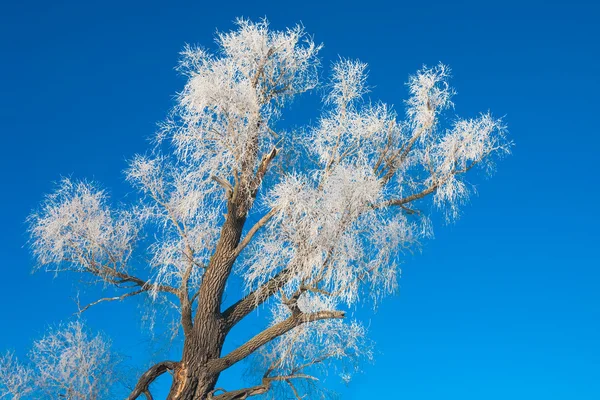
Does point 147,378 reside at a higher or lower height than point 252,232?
lower

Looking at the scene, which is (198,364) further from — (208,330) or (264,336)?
(264,336)

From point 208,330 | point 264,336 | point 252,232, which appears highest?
point 252,232

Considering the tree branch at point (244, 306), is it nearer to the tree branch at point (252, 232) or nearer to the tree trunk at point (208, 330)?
the tree trunk at point (208, 330)

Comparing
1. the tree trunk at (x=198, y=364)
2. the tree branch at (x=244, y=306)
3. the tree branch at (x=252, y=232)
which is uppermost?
the tree branch at (x=252, y=232)

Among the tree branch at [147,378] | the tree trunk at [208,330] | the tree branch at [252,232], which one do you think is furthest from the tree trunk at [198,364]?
the tree branch at [252,232]

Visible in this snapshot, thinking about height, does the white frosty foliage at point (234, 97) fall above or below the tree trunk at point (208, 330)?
above

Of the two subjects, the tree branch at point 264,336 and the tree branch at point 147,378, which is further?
the tree branch at point 147,378

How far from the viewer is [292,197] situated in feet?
30.0

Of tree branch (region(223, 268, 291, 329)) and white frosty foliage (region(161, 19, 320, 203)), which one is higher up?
white frosty foliage (region(161, 19, 320, 203))

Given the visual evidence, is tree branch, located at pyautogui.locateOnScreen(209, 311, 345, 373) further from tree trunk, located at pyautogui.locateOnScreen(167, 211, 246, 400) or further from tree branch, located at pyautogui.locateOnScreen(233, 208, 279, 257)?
tree branch, located at pyautogui.locateOnScreen(233, 208, 279, 257)

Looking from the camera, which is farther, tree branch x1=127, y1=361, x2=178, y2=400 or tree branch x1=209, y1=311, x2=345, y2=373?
tree branch x1=127, y1=361, x2=178, y2=400

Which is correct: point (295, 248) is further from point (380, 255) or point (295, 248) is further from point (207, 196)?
point (207, 196)

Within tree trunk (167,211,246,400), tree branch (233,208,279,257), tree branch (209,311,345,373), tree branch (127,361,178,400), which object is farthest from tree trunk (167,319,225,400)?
tree branch (233,208,279,257)

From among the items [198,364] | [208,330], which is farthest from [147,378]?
[208,330]
